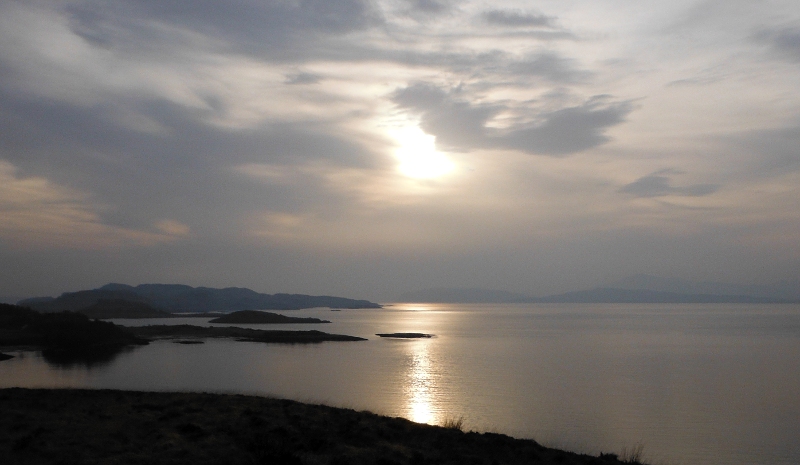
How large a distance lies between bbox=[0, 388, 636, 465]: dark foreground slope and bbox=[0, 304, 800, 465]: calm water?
285 inches

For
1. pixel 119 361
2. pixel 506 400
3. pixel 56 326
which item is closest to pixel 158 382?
pixel 119 361

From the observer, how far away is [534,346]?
8300cm

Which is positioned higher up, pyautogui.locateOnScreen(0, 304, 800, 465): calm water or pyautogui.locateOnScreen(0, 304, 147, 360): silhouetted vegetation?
pyautogui.locateOnScreen(0, 304, 147, 360): silhouetted vegetation

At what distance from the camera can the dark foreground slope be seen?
16.1 meters

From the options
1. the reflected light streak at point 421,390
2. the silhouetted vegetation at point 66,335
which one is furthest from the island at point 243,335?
the reflected light streak at point 421,390

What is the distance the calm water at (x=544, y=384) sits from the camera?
28141 millimetres

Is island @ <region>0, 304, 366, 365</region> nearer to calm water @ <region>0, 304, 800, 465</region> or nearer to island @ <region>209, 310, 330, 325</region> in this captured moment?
calm water @ <region>0, 304, 800, 465</region>

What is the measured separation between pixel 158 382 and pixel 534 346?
182 feet

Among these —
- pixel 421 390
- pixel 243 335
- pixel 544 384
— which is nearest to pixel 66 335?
pixel 243 335

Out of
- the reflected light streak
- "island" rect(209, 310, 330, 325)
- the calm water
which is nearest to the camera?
the calm water

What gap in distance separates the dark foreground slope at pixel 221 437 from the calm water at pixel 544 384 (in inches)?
285

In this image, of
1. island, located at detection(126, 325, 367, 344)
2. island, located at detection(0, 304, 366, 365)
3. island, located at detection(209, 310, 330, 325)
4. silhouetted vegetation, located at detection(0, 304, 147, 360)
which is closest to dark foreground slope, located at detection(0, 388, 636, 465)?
island, located at detection(0, 304, 366, 365)

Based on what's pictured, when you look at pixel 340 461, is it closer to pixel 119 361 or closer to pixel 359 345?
pixel 119 361

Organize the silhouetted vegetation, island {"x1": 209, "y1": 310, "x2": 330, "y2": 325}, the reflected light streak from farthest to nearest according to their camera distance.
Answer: island {"x1": 209, "y1": 310, "x2": 330, "y2": 325} → the silhouetted vegetation → the reflected light streak
